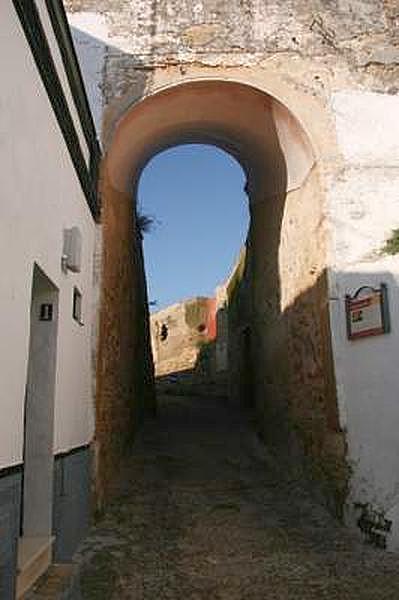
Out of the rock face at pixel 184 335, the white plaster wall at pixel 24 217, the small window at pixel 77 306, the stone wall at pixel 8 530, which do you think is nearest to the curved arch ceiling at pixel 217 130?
the small window at pixel 77 306

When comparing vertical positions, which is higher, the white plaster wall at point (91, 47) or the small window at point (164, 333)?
the white plaster wall at point (91, 47)

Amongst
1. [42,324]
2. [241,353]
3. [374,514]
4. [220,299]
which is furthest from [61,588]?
[220,299]

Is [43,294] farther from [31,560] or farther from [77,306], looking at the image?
[31,560]

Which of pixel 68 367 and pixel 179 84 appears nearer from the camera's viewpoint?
pixel 68 367

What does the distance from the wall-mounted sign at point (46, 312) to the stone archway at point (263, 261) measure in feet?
6.83

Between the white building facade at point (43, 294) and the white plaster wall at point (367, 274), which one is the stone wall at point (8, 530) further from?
the white plaster wall at point (367, 274)

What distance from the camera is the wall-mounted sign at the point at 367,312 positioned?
586 centimetres

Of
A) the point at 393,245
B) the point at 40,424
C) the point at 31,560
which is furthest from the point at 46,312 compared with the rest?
the point at 393,245

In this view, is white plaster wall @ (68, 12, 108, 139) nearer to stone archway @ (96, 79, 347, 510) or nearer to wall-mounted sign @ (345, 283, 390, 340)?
stone archway @ (96, 79, 347, 510)

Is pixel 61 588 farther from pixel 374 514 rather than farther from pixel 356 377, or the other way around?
pixel 356 377

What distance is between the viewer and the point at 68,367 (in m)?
5.14

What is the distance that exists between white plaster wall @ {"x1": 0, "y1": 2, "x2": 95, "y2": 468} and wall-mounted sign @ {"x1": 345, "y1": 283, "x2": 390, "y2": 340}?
3000mm

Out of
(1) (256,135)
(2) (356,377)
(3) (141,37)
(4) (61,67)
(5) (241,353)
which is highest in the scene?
(3) (141,37)

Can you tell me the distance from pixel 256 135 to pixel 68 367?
15.6 feet
